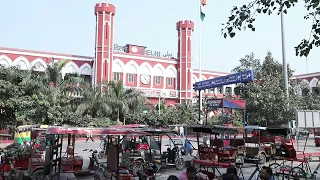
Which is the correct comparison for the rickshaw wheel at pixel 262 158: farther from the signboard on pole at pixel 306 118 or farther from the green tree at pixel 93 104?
the green tree at pixel 93 104

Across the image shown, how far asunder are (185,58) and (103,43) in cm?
1304

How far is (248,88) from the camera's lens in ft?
109

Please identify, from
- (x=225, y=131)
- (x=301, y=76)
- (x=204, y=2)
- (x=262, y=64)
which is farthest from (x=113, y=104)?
(x=301, y=76)

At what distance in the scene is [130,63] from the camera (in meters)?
46.8

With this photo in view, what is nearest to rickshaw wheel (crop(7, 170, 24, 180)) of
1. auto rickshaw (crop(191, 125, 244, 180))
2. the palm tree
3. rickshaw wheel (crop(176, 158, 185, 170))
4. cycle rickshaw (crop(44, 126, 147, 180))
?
cycle rickshaw (crop(44, 126, 147, 180))

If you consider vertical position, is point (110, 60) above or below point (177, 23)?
below

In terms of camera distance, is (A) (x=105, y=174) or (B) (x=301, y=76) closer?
(A) (x=105, y=174)

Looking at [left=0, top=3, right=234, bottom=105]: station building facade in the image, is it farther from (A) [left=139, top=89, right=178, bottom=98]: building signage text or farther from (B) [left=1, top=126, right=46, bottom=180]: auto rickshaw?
(B) [left=1, top=126, right=46, bottom=180]: auto rickshaw

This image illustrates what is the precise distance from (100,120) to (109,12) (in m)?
18.5

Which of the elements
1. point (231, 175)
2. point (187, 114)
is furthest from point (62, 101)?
point (231, 175)

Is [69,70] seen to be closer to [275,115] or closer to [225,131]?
[275,115]

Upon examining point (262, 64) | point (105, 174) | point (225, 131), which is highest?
point (262, 64)

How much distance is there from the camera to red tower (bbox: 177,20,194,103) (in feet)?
161

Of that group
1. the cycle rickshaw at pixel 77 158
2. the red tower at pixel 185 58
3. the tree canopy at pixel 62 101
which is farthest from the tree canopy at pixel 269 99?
the cycle rickshaw at pixel 77 158
